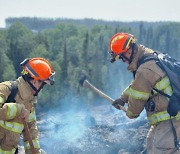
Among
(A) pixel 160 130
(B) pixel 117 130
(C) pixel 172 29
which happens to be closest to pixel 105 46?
(C) pixel 172 29

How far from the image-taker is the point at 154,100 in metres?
5.64

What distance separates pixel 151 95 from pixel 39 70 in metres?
1.76

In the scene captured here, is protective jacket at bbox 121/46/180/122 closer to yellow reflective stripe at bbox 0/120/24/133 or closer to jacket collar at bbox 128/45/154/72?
jacket collar at bbox 128/45/154/72

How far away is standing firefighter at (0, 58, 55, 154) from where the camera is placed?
4840 millimetres

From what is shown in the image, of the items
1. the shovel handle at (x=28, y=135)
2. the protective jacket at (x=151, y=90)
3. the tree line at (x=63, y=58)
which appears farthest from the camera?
the tree line at (x=63, y=58)

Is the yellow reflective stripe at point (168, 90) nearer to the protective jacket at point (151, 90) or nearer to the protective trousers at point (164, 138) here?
the protective jacket at point (151, 90)

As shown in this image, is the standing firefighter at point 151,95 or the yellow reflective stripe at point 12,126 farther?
the standing firefighter at point 151,95

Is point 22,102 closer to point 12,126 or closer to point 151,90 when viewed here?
point 12,126

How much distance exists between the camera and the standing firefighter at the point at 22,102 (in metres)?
4.84

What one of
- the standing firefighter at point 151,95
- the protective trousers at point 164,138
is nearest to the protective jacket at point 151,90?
the standing firefighter at point 151,95

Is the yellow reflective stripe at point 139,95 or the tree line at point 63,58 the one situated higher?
the yellow reflective stripe at point 139,95

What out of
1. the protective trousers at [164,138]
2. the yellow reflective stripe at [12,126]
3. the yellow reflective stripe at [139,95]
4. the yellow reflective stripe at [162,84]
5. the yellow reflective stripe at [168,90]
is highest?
the yellow reflective stripe at [162,84]

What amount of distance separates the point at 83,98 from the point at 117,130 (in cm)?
2587

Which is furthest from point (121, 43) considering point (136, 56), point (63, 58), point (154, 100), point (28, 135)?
point (63, 58)
